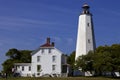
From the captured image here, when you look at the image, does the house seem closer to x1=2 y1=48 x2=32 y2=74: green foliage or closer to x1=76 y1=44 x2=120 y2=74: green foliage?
x1=76 y1=44 x2=120 y2=74: green foliage

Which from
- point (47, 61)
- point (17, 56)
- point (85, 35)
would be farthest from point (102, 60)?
point (17, 56)

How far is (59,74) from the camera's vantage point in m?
70.1

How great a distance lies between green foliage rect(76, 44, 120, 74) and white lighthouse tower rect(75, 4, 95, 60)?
219cm

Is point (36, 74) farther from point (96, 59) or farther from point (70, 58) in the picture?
point (70, 58)

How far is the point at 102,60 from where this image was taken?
6500 cm

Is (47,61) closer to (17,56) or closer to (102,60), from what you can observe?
(102,60)

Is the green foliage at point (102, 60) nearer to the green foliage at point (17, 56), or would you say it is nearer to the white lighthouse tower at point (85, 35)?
the white lighthouse tower at point (85, 35)

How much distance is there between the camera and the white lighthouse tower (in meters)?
71.9

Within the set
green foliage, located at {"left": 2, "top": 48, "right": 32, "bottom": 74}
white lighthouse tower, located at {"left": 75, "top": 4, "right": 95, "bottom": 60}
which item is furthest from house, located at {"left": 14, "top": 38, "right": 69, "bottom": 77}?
green foliage, located at {"left": 2, "top": 48, "right": 32, "bottom": 74}

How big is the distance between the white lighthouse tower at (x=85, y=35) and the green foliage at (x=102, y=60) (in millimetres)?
2187

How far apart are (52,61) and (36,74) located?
4277mm

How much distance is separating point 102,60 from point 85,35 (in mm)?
8993

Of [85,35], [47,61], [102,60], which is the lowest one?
[102,60]

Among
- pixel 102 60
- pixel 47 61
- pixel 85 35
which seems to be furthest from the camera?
pixel 85 35
